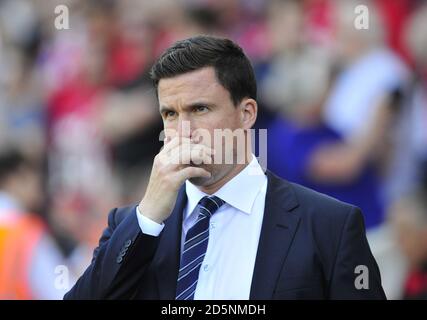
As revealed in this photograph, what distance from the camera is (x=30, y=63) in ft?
25.0

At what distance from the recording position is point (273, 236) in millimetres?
2895

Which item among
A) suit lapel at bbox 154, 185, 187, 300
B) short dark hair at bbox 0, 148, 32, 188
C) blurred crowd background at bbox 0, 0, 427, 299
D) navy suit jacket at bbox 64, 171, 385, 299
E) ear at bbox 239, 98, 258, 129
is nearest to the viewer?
navy suit jacket at bbox 64, 171, 385, 299

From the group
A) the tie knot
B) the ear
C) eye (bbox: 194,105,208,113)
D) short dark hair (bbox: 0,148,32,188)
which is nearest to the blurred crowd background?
short dark hair (bbox: 0,148,32,188)

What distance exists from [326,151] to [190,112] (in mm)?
2735

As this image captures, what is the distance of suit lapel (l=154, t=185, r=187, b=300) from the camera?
288cm

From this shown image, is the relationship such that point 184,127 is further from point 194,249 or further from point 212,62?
point 194,249

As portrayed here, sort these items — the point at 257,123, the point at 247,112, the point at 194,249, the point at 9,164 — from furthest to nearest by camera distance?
the point at 9,164 < the point at 257,123 < the point at 247,112 < the point at 194,249

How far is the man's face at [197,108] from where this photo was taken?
2963 millimetres

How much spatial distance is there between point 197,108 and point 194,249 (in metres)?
0.46

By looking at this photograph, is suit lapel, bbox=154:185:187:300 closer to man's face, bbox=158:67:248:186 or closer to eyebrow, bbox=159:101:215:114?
man's face, bbox=158:67:248:186

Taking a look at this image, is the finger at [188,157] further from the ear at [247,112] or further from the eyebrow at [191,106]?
the ear at [247,112]

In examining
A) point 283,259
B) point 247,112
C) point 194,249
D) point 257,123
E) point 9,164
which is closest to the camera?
point 283,259

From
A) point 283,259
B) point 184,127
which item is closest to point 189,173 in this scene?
point 184,127

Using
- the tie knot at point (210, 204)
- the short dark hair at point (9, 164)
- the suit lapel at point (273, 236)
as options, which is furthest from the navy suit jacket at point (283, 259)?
the short dark hair at point (9, 164)
